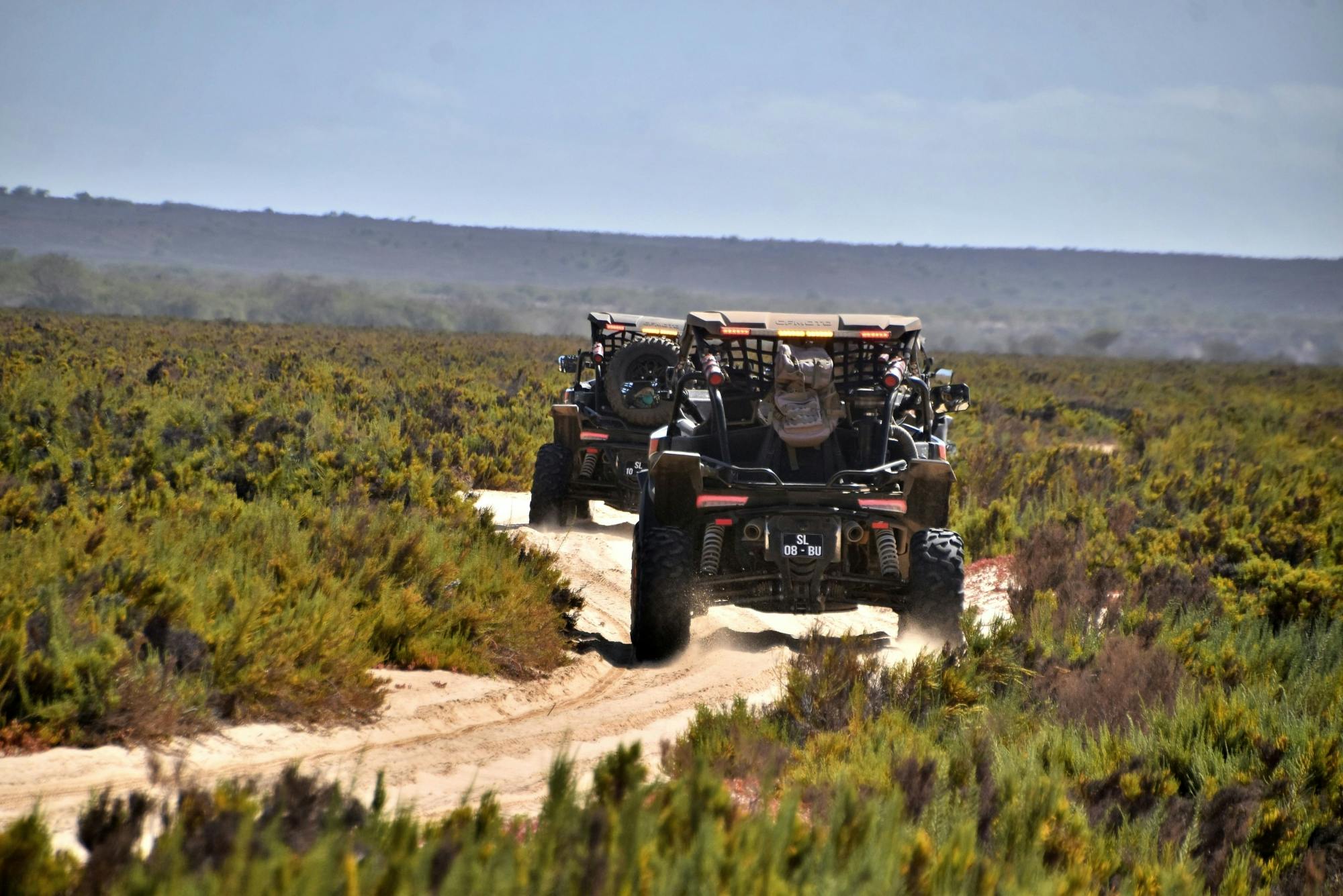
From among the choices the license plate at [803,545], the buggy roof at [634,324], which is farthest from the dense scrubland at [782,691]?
the buggy roof at [634,324]

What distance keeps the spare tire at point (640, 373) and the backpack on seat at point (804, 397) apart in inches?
162

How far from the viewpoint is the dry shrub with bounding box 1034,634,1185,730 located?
6.03 metres

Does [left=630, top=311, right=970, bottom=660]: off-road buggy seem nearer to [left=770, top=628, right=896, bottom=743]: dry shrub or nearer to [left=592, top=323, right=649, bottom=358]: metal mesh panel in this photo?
[left=770, top=628, right=896, bottom=743]: dry shrub

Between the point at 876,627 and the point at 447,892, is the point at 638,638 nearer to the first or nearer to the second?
the point at 876,627

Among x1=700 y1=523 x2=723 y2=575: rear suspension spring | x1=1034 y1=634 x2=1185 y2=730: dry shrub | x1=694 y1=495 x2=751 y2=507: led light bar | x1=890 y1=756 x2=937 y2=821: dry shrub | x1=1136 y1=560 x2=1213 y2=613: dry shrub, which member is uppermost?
x1=694 y1=495 x2=751 y2=507: led light bar

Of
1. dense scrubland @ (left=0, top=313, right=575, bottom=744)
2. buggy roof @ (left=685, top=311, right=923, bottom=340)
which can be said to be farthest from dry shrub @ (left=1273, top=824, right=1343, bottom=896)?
buggy roof @ (left=685, top=311, right=923, bottom=340)

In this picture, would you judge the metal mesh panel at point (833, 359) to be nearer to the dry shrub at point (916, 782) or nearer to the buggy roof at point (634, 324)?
the buggy roof at point (634, 324)

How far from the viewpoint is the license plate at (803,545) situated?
7750 millimetres

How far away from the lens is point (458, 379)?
26.6 metres

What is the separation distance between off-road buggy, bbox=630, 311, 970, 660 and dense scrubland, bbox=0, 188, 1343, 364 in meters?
119

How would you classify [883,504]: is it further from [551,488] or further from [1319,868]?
[551,488]

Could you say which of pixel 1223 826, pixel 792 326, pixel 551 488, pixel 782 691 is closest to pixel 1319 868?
pixel 1223 826

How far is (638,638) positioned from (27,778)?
3746 mm

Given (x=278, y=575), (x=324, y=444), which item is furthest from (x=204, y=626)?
(x=324, y=444)
